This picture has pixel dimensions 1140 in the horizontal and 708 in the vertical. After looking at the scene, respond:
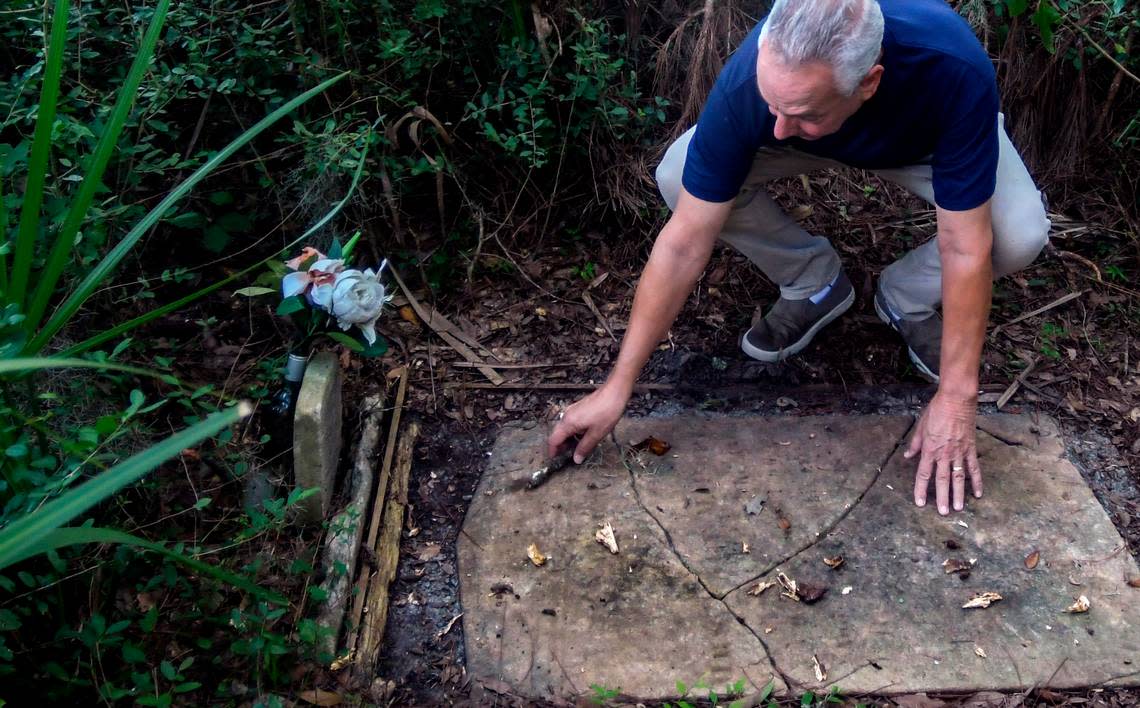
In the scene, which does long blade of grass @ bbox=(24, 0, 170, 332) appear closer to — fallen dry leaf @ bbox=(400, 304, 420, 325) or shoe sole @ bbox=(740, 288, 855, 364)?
fallen dry leaf @ bbox=(400, 304, 420, 325)

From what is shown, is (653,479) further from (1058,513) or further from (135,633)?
(135,633)

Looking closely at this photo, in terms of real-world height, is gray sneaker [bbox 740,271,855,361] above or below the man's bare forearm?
below

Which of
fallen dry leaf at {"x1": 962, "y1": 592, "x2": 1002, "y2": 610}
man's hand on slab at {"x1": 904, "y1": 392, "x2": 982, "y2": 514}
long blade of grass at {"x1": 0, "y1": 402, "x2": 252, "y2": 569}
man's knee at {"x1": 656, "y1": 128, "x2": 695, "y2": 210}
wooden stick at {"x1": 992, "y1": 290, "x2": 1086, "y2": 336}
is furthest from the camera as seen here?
wooden stick at {"x1": 992, "y1": 290, "x2": 1086, "y2": 336}

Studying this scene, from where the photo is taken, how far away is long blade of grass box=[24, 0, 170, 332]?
1.86 metres

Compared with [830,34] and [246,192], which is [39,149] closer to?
[246,192]

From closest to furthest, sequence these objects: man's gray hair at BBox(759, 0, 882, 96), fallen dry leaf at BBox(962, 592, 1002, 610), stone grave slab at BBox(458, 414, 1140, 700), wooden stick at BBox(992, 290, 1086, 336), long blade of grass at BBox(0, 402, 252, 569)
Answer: long blade of grass at BBox(0, 402, 252, 569)
man's gray hair at BBox(759, 0, 882, 96)
stone grave slab at BBox(458, 414, 1140, 700)
fallen dry leaf at BBox(962, 592, 1002, 610)
wooden stick at BBox(992, 290, 1086, 336)

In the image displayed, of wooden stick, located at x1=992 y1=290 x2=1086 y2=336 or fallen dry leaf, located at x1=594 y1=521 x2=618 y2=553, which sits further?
wooden stick, located at x1=992 y1=290 x2=1086 y2=336

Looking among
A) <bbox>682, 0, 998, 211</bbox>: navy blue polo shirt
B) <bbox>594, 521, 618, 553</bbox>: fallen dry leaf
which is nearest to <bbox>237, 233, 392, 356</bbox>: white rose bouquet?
<bbox>594, 521, 618, 553</bbox>: fallen dry leaf

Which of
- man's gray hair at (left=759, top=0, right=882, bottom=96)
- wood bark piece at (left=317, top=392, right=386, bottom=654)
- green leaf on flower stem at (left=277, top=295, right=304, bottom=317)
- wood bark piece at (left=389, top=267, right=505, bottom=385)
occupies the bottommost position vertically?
wood bark piece at (left=389, top=267, right=505, bottom=385)

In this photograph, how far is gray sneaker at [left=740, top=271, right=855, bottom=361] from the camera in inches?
122

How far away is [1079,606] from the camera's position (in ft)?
7.66

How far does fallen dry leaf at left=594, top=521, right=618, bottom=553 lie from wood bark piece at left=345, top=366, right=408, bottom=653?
23.8 inches

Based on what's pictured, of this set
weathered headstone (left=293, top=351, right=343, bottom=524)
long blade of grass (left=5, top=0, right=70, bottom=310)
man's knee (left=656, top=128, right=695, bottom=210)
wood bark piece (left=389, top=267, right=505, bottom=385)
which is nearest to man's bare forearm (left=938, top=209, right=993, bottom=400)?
man's knee (left=656, top=128, right=695, bottom=210)

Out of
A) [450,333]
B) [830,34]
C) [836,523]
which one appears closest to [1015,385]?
[836,523]
